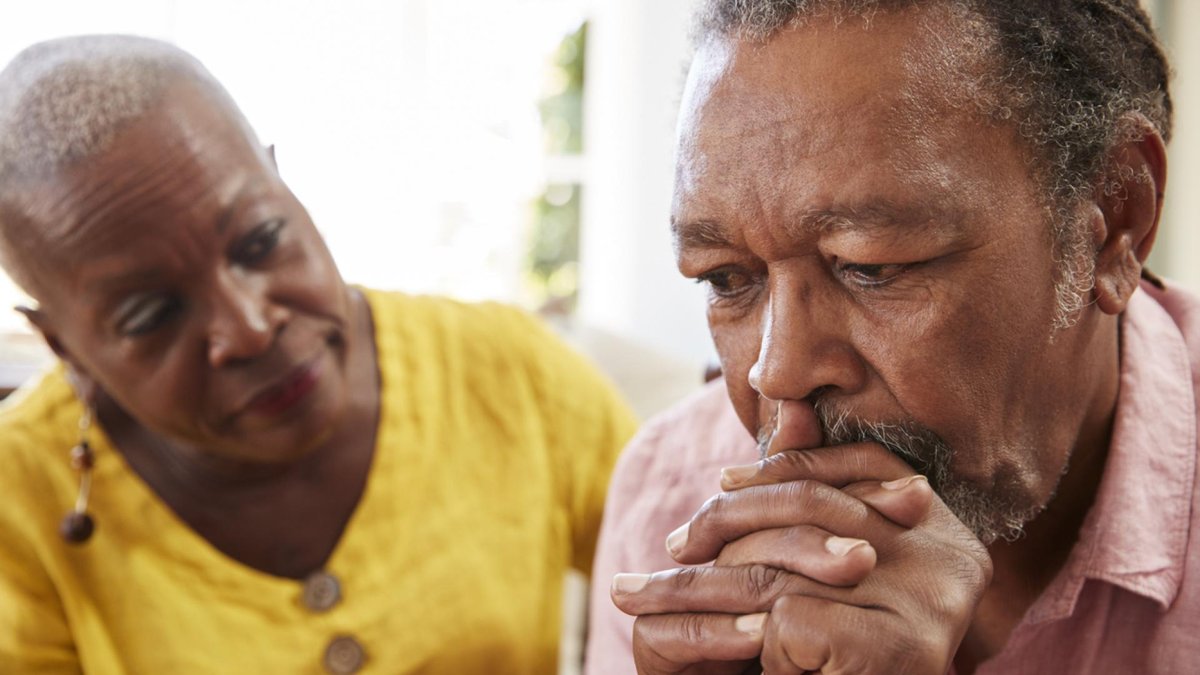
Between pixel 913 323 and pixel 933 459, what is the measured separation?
134mm

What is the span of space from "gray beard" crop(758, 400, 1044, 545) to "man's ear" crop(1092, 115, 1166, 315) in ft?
0.79

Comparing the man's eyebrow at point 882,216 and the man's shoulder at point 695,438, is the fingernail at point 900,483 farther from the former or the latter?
the man's shoulder at point 695,438

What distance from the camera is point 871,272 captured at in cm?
103

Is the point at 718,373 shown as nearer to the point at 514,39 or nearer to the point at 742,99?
the point at 742,99

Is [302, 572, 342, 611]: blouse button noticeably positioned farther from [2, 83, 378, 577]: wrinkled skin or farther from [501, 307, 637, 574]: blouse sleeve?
[501, 307, 637, 574]: blouse sleeve

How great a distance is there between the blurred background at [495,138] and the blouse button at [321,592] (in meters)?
1.85

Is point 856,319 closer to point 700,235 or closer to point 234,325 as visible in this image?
point 700,235

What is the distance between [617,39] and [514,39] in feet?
1.50

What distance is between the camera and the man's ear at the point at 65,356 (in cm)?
153

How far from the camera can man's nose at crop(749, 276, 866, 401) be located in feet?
3.37

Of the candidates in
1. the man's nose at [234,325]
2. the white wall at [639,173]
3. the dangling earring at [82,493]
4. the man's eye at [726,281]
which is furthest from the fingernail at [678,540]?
the white wall at [639,173]

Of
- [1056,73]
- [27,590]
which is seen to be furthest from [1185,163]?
[27,590]

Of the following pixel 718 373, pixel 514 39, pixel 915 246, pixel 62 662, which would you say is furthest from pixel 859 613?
pixel 514 39

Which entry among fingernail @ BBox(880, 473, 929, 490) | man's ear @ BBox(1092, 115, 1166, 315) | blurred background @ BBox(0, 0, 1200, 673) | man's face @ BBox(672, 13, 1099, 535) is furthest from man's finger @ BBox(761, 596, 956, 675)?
blurred background @ BBox(0, 0, 1200, 673)
